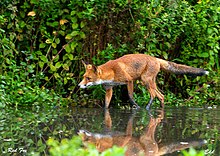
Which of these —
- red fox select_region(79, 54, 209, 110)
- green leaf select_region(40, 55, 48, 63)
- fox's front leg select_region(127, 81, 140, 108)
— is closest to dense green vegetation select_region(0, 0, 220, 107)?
green leaf select_region(40, 55, 48, 63)

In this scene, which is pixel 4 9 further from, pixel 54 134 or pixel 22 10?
pixel 54 134

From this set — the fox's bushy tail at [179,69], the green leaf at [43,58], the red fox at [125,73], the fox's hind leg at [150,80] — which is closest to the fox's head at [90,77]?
the red fox at [125,73]

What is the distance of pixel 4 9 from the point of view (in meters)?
12.5

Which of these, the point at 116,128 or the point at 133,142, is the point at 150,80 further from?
the point at 133,142

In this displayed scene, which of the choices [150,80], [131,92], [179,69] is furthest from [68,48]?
[179,69]

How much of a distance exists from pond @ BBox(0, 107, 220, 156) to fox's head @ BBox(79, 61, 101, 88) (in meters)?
0.53

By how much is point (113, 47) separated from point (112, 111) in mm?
1875

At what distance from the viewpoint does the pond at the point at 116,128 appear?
7066 mm

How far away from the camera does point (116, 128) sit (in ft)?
28.6

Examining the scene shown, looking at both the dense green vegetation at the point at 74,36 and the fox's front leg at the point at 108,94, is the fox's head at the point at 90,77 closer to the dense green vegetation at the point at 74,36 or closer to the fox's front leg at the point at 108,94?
the fox's front leg at the point at 108,94

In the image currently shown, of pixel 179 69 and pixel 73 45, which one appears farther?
pixel 73 45

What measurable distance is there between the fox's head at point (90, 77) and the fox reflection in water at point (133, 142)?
3.07m

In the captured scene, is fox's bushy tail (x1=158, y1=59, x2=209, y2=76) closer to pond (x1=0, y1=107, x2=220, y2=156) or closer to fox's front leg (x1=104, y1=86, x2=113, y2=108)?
pond (x1=0, y1=107, x2=220, y2=156)

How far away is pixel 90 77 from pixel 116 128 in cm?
322
